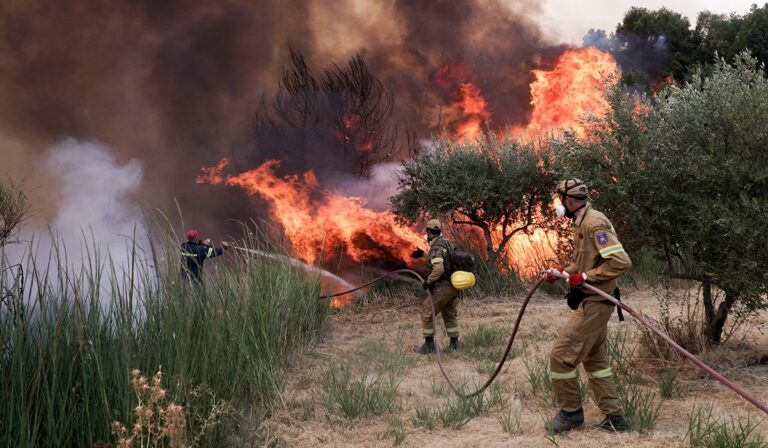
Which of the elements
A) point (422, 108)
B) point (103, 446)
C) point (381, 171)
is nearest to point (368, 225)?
point (381, 171)

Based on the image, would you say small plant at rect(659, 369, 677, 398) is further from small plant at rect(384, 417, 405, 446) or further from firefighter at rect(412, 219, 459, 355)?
firefighter at rect(412, 219, 459, 355)

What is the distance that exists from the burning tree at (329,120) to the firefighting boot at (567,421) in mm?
15793

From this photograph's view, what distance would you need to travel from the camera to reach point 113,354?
410 centimetres

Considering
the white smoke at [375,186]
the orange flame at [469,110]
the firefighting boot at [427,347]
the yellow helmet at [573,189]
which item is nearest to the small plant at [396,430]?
the yellow helmet at [573,189]

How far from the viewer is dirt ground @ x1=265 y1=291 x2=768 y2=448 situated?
5238 millimetres

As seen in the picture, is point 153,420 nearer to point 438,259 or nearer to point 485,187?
point 438,259

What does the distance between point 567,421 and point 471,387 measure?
1757 millimetres

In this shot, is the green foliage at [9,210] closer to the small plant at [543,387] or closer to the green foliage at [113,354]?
the green foliage at [113,354]

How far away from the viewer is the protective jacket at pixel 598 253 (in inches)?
201

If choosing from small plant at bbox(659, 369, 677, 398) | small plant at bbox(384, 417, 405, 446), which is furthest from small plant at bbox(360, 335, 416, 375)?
small plant at bbox(659, 369, 677, 398)

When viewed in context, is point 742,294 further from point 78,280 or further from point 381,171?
point 381,171

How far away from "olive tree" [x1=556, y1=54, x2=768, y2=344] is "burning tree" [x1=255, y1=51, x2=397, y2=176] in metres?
13.6

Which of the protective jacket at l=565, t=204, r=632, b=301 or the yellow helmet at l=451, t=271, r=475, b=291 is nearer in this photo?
the protective jacket at l=565, t=204, r=632, b=301

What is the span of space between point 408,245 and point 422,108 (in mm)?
7180
